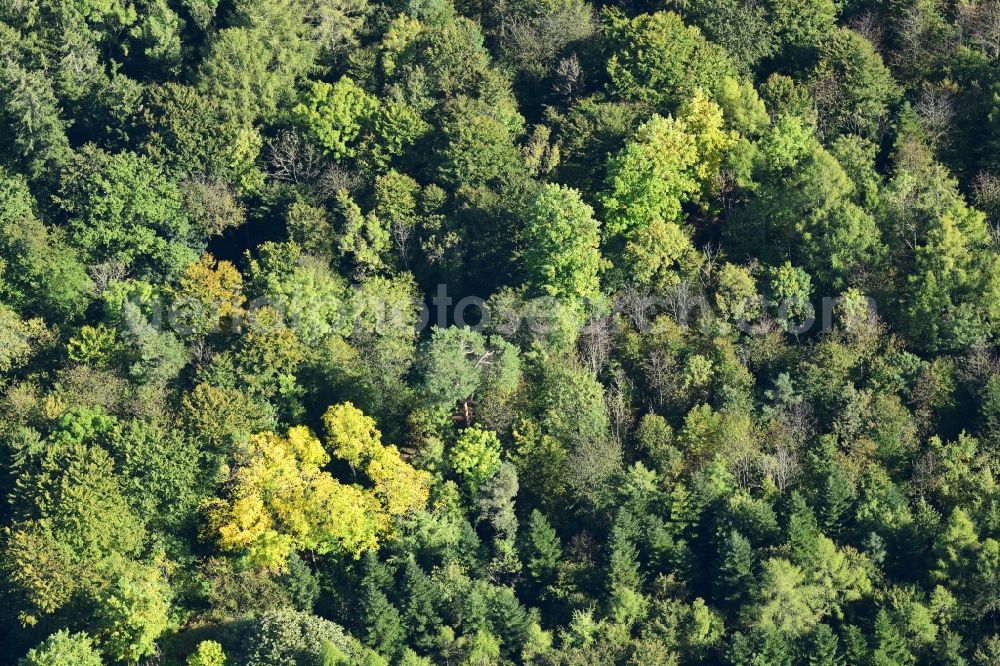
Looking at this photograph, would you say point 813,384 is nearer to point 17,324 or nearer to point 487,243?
point 487,243

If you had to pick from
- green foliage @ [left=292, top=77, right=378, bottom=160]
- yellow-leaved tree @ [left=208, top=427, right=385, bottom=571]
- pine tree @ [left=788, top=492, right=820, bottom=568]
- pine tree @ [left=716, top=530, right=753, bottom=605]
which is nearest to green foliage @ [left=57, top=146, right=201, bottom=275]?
green foliage @ [left=292, top=77, right=378, bottom=160]

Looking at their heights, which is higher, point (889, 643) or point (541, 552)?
point (541, 552)

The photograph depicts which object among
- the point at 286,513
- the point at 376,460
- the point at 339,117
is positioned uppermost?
the point at 339,117

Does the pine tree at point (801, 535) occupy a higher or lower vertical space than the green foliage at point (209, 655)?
higher

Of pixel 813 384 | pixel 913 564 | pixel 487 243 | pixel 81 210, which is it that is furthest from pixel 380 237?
pixel 913 564

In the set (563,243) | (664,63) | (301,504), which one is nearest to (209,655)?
(301,504)

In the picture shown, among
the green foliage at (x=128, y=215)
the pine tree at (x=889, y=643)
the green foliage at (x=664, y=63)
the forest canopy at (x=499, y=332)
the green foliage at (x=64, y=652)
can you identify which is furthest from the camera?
the green foliage at (x=664, y=63)

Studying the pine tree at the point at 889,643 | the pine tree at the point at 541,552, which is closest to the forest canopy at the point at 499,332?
the pine tree at the point at 541,552

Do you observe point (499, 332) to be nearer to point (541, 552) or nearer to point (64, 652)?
point (541, 552)

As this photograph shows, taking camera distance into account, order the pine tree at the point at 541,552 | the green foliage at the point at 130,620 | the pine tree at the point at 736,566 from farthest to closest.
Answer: the pine tree at the point at 541,552 < the pine tree at the point at 736,566 < the green foliage at the point at 130,620

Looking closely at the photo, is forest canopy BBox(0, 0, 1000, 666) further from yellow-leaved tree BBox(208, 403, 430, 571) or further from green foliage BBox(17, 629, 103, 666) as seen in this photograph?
green foliage BBox(17, 629, 103, 666)

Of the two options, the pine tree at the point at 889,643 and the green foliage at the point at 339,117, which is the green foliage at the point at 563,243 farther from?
the pine tree at the point at 889,643

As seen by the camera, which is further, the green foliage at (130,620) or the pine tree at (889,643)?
the green foliage at (130,620)
